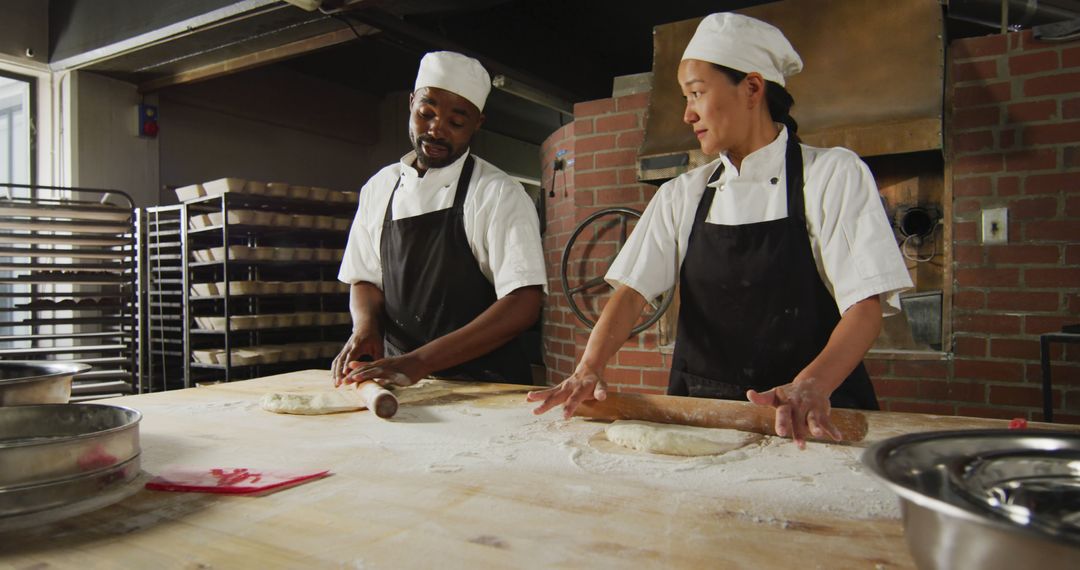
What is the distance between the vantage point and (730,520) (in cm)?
77

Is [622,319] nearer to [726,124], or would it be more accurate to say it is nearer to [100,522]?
[726,124]

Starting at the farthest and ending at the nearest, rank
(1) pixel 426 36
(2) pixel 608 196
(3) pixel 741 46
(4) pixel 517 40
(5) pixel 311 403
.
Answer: (4) pixel 517 40, (1) pixel 426 36, (2) pixel 608 196, (3) pixel 741 46, (5) pixel 311 403

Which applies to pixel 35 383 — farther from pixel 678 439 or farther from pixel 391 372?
pixel 678 439

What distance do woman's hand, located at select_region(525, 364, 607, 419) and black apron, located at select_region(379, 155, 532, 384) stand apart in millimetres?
690

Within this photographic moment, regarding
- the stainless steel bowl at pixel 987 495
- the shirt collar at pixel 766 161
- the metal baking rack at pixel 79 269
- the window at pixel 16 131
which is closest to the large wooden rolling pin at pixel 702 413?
the stainless steel bowl at pixel 987 495

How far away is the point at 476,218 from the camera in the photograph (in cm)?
200

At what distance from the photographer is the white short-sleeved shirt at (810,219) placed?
1.40 meters

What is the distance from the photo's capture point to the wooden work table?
2.24 ft

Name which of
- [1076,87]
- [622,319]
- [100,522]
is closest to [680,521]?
[100,522]

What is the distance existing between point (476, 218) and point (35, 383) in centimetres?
116

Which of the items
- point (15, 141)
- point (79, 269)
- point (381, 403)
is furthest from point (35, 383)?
point (15, 141)

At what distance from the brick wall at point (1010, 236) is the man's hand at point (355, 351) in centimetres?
211

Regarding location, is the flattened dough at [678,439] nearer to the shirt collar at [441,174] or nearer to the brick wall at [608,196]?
the shirt collar at [441,174]

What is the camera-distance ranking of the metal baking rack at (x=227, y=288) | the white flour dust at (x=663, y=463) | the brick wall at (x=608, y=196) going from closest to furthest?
the white flour dust at (x=663, y=463), the brick wall at (x=608, y=196), the metal baking rack at (x=227, y=288)
